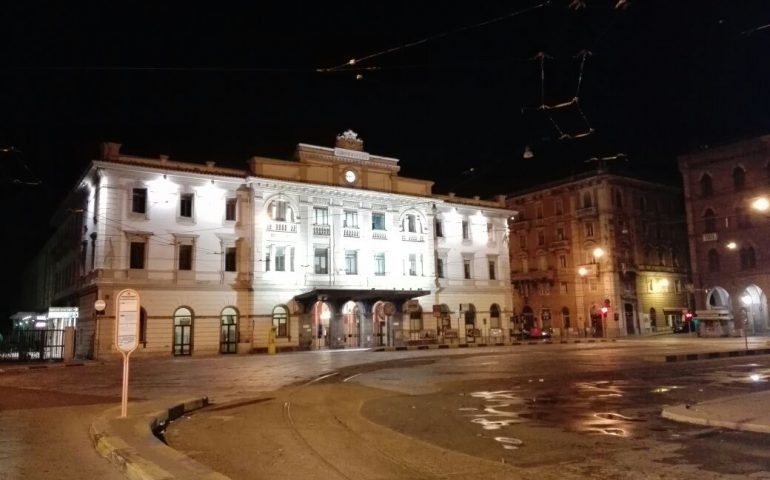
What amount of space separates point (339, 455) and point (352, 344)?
3915 centimetres

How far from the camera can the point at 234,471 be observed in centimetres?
716

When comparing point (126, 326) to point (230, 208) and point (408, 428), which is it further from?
point (230, 208)

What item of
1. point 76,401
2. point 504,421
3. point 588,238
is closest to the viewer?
point 504,421

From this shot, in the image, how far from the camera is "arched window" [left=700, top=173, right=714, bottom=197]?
189 ft

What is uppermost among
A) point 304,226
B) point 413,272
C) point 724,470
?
point 304,226

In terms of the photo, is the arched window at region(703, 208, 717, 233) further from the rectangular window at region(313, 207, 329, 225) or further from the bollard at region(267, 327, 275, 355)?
the bollard at region(267, 327, 275, 355)

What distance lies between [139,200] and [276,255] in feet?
31.9

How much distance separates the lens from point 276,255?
144 ft

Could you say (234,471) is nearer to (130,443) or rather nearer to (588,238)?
(130,443)

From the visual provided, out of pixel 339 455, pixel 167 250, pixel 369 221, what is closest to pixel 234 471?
pixel 339 455

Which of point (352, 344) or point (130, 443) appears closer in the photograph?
point (130, 443)

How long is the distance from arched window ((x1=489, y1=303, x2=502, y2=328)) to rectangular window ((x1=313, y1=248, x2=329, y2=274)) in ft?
54.9

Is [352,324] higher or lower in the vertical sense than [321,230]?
lower

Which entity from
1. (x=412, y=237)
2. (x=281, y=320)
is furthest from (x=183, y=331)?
(x=412, y=237)
